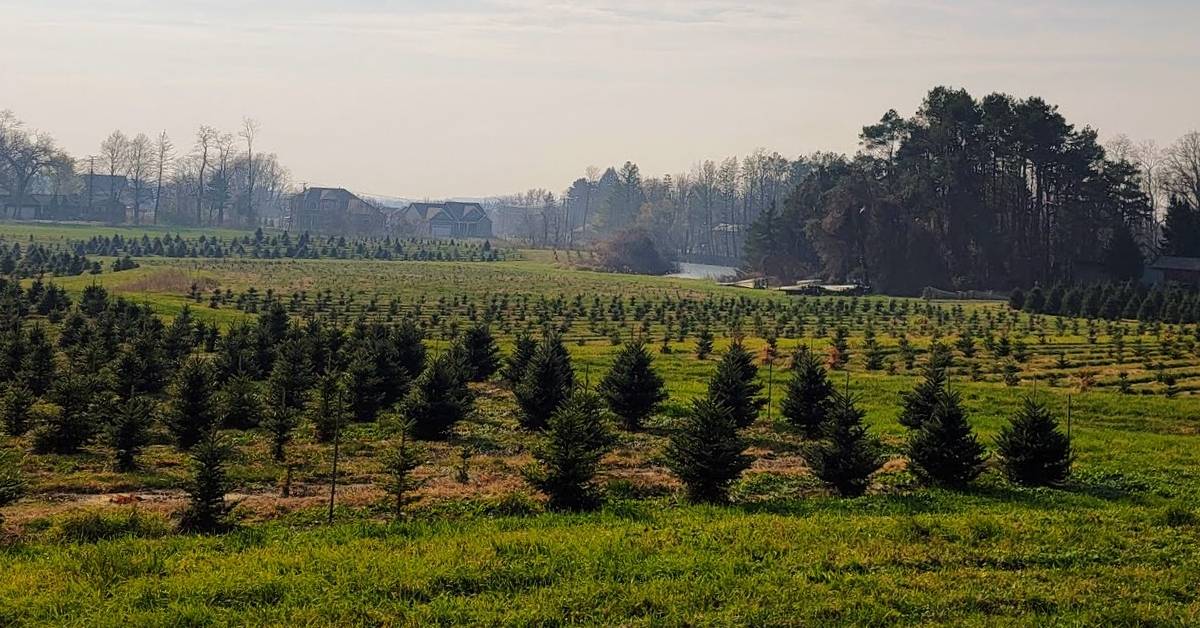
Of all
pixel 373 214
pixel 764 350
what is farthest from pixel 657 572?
pixel 373 214

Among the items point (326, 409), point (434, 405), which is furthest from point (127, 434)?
point (434, 405)

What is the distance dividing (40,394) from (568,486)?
1720 cm

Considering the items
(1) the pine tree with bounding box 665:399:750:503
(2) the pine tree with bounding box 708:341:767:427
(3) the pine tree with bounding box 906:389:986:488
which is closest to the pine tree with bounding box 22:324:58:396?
(2) the pine tree with bounding box 708:341:767:427

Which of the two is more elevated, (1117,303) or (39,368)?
(1117,303)

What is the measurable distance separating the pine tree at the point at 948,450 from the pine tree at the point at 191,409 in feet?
46.4

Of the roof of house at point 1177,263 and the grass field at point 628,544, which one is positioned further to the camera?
the roof of house at point 1177,263

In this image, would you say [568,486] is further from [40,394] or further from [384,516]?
[40,394]

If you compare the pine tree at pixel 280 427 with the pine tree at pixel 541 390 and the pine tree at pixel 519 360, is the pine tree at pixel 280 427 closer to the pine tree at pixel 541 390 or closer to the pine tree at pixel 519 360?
the pine tree at pixel 541 390

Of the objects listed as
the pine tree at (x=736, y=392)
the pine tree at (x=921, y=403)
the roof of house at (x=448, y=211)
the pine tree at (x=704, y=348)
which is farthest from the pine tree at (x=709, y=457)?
the roof of house at (x=448, y=211)

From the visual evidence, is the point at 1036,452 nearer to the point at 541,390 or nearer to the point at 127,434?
the point at 541,390

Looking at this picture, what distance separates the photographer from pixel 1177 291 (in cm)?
6066

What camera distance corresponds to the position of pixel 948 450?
1700 cm

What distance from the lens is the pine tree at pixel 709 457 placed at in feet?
51.3

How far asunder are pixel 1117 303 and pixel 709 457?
1975 inches
